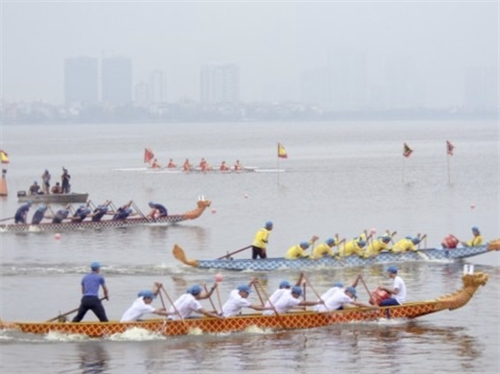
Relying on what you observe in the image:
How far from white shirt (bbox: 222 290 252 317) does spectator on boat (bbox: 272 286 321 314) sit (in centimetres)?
75

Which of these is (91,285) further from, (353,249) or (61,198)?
(61,198)

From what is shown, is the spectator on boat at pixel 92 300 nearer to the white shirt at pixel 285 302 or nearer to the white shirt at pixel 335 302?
the white shirt at pixel 285 302

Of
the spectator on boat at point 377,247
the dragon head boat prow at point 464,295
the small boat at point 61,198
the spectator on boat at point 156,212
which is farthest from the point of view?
the small boat at point 61,198

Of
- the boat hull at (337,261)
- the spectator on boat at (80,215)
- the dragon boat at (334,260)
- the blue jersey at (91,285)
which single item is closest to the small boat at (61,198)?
the spectator on boat at (80,215)

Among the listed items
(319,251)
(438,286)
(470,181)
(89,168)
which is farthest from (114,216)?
(89,168)

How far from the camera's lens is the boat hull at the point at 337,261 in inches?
1394

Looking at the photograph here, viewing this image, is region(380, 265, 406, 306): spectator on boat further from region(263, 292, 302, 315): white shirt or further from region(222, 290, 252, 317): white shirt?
region(222, 290, 252, 317): white shirt

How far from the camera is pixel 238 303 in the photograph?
1034 inches

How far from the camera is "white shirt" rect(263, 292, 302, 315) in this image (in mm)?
26578

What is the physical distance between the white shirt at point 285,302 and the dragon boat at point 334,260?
8623 mm

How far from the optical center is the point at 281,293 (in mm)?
26672

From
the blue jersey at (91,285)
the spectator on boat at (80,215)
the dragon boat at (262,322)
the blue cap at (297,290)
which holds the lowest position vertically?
the dragon boat at (262,322)

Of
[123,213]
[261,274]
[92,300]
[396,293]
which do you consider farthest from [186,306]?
[123,213]

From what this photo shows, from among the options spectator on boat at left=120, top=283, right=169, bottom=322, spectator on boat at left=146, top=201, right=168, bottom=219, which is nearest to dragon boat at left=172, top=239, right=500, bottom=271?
spectator on boat at left=120, top=283, right=169, bottom=322
